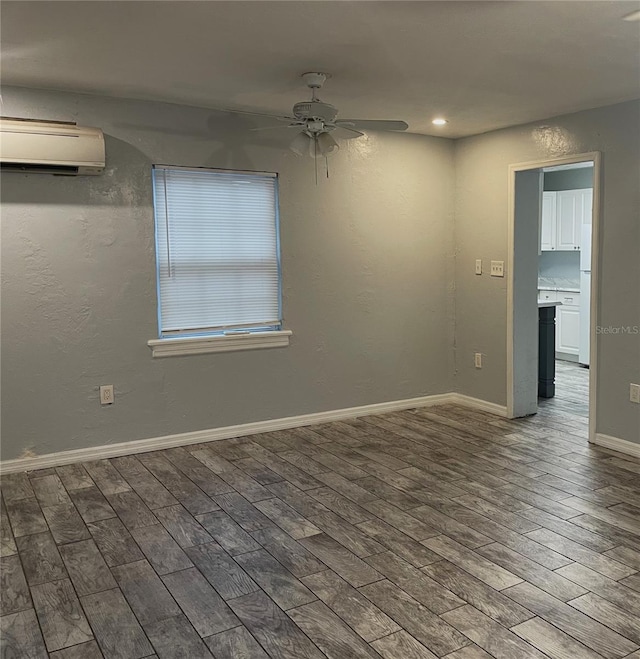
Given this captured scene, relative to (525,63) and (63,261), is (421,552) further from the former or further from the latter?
(63,261)

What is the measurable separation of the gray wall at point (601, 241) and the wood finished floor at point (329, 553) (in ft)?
2.00

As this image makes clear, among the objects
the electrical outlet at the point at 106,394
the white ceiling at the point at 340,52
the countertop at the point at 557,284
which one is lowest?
the electrical outlet at the point at 106,394

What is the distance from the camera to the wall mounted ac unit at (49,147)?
12.1 ft

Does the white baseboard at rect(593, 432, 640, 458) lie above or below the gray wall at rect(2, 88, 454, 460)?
below

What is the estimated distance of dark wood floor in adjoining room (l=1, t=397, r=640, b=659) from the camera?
2316 millimetres

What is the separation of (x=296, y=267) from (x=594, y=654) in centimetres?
340

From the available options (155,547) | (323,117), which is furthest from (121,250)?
(155,547)

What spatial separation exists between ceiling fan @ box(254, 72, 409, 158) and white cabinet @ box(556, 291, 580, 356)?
471 cm

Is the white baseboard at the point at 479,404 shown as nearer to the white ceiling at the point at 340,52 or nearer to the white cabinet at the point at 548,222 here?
the white ceiling at the point at 340,52

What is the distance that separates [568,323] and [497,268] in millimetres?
2858

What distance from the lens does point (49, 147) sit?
3770mm

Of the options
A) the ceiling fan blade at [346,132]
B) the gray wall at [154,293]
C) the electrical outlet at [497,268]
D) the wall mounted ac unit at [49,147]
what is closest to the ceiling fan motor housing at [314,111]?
the ceiling fan blade at [346,132]

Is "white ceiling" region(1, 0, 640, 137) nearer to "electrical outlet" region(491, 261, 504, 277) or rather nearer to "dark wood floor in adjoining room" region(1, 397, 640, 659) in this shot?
"electrical outlet" region(491, 261, 504, 277)

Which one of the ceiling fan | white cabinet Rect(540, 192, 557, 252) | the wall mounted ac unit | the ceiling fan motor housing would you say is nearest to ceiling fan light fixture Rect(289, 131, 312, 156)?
the ceiling fan
